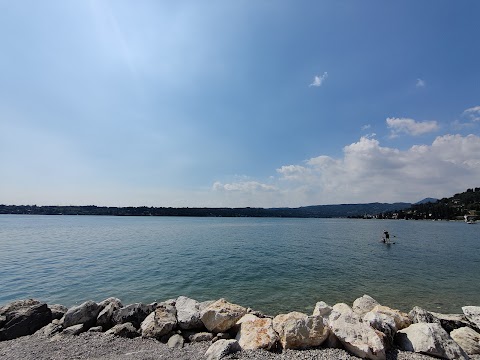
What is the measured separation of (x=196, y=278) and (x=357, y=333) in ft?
60.9

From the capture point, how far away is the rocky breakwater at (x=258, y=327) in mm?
8938

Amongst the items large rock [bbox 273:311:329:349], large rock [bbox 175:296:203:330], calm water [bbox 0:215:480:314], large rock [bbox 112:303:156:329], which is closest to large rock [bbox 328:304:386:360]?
large rock [bbox 273:311:329:349]

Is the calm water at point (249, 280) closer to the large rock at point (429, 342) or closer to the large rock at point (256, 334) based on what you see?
the large rock at point (256, 334)

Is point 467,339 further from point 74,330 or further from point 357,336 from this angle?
point 74,330

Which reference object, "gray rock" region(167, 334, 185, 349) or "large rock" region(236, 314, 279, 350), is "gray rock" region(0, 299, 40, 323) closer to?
"gray rock" region(167, 334, 185, 349)

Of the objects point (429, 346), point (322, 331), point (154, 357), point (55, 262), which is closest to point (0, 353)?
point (154, 357)

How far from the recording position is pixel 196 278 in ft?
82.0

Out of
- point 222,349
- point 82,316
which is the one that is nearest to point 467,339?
point 222,349

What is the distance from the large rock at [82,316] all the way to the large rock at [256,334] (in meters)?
7.18

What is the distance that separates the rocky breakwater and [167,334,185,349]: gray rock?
0.04 meters

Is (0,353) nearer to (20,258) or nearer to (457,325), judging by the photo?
(457,325)

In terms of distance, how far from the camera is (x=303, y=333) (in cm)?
930

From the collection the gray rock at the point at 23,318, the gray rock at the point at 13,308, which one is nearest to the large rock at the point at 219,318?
the gray rock at the point at 23,318

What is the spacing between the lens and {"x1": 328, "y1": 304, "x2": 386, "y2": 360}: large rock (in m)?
8.32
